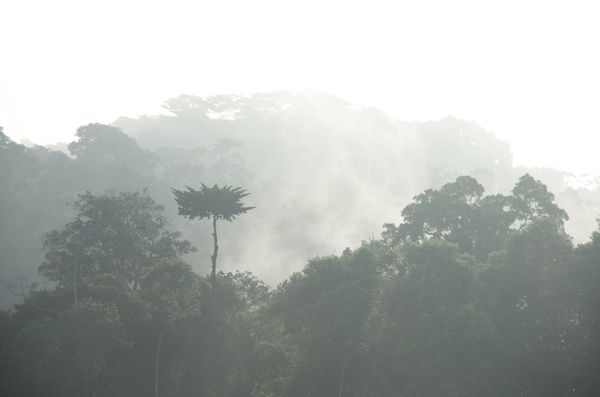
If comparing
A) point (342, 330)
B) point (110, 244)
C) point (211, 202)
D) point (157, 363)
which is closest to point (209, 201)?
point (211, 202)

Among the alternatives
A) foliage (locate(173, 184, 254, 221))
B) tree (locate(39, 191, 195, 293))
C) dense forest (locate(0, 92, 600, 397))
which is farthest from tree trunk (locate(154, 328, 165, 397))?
tree (locate(39, 191, 195, 293))

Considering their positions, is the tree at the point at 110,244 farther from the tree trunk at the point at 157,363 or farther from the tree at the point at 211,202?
the tree trunk at the point at 157,363

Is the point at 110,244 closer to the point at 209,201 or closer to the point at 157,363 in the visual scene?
the point at 209,201

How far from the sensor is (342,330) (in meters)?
23.0

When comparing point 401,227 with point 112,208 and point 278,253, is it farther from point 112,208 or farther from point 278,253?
point 278,253

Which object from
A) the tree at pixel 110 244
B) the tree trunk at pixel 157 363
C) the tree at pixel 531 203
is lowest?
the tree trunk at pixel 157 363

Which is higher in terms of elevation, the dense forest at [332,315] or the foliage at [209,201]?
the foliage at [209,201]

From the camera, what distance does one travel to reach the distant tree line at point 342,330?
68.8 feet

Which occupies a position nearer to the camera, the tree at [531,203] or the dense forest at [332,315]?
the dense forest at [332,315]

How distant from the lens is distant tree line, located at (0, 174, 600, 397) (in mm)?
20969

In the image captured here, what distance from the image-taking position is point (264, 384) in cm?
2444

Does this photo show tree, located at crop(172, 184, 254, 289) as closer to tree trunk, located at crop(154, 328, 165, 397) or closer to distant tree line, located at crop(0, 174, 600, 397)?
distant tree line, located at crop(0, 174, 600, 397)

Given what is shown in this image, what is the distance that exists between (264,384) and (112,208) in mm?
23204

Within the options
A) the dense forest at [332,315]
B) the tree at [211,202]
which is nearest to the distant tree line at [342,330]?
the dense forest at [332,315]
